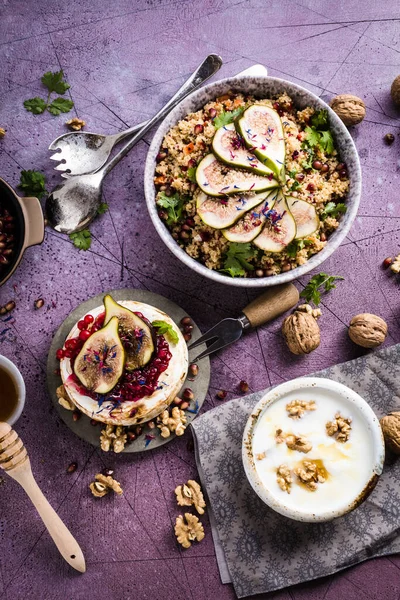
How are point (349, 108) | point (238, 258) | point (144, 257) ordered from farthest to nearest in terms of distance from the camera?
point (144, 257) → point (349, 108) → point (238, 258)

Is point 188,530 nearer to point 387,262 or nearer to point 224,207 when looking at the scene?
point 224,207

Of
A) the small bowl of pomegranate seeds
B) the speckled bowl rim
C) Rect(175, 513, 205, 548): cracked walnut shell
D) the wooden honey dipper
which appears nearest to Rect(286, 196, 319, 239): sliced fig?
the speckled bowl rim

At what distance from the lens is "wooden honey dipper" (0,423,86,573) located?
321 centimetres

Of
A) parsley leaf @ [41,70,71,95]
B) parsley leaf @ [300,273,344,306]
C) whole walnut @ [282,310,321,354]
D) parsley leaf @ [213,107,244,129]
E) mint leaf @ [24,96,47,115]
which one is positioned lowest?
whole walnut @ [282,310,321,354]

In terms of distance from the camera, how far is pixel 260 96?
352 cm

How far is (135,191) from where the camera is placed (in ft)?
12.4

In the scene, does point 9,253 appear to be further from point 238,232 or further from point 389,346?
point 389,346

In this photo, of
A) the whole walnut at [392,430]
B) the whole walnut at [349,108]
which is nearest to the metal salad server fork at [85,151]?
the whole walnut at [349,108]

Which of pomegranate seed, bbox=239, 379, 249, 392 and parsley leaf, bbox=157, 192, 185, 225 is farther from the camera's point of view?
pomegranate seed, bbox=239, 379, 249, 392

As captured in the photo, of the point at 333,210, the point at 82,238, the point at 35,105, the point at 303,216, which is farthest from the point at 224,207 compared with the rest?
the point at 35,105

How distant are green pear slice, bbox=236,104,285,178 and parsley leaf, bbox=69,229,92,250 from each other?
114 cm

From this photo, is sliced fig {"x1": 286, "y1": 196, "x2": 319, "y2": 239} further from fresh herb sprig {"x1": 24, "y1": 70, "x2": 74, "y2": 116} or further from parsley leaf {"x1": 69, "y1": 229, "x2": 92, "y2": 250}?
fresh herb sprig {"x1": 24, "y1": 70, "x2": 74, "y2": 116}

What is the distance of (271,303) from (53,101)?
6.12ft

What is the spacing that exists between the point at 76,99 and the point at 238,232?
1.46 meters
